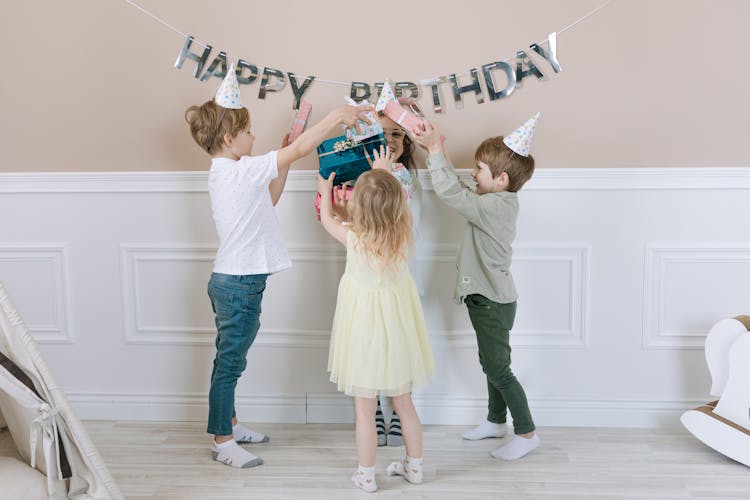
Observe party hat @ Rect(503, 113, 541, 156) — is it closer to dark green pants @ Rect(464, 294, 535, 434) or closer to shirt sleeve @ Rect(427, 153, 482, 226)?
shirt sleeve @ Rect(427, 153, 482, 226)

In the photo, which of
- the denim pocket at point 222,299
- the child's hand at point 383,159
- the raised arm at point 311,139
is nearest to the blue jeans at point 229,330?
the denim pocket at point 222,299

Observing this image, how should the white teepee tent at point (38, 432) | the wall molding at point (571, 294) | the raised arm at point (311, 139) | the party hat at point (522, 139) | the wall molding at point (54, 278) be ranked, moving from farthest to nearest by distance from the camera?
the wall molding at point (54, 278) → the wall molding at point (571, 294) → the party hat at point (522, 139) → the raised arm at point (311, 139) → the white teepee tent at point (38, 432)

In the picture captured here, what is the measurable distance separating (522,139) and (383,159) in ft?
1.46

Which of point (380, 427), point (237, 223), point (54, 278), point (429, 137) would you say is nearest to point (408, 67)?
point (429, 137)

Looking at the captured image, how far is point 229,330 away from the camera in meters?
2.32

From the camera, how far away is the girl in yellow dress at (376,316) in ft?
6.75

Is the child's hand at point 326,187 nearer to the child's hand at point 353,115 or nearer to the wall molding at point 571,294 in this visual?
the child's hand at point 353,115

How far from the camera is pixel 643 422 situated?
264 centimetres

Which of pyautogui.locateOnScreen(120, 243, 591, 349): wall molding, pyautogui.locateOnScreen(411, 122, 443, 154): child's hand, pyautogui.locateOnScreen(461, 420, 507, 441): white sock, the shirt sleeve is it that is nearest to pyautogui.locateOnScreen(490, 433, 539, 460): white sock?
pyautogui.locateOnScreen(461, 420, 507, 441): white sock

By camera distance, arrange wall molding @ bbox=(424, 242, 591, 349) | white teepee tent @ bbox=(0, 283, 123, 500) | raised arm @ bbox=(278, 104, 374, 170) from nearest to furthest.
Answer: white teepee tent @ bbox=(0, 283, 123, 500) < raised arm @ bbox=(278, 104, 374, 170) < wall molding @ bbox=(424, 242, 591, 349)

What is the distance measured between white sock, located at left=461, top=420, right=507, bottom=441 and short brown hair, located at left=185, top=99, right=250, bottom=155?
1.32m

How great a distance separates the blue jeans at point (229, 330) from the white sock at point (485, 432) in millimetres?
843

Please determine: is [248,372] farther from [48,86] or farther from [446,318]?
[48,86]

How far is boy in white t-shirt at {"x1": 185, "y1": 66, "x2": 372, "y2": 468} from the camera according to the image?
2.17m
